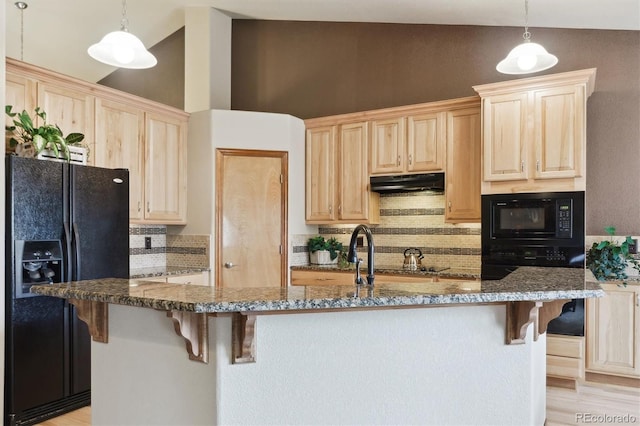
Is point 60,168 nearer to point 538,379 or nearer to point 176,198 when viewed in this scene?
point 176,198

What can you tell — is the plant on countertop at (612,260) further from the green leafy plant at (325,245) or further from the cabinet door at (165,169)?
the cabinet door at (165,169)

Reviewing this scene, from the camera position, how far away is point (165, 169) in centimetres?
426

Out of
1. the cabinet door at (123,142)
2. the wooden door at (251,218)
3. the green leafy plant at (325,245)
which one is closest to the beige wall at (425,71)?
the wooden door at (251,218)

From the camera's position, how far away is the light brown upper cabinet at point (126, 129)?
128 inches

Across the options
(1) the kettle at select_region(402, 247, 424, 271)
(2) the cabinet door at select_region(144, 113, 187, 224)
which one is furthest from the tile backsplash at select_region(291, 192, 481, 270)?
(2) the cabinet door at select_region(144, 113, 187, 224)

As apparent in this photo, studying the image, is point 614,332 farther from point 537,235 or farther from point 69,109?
point 69,109

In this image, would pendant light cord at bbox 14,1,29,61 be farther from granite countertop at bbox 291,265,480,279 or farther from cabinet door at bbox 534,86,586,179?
cabinet door at bbox 534,86,586,179

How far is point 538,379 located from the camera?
7.12ft

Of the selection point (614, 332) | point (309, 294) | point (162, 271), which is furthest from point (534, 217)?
point (162, 271)

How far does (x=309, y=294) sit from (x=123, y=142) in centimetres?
291

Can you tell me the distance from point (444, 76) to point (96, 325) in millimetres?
3806

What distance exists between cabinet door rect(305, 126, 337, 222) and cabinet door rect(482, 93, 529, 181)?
1.52 metres

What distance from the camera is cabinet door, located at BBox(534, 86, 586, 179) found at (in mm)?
3469

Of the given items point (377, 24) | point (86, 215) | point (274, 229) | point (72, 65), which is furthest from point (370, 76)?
point (72, 65)
